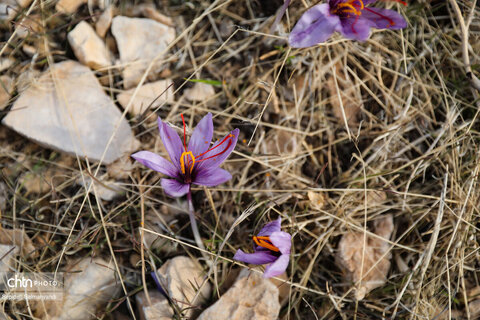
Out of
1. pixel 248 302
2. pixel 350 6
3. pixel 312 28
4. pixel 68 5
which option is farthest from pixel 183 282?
pixel 68 5

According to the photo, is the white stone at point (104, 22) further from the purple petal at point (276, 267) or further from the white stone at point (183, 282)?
the purple petal at point (276, 267)

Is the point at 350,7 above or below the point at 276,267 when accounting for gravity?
above

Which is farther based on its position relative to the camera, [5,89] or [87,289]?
[5,89]

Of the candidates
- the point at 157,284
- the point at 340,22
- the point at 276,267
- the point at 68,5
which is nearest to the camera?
the point at 276,267

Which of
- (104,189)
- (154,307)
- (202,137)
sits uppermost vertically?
(202,137)

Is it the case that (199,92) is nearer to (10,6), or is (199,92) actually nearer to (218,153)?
(218,153)

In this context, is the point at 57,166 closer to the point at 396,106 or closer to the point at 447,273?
the point at 396,106

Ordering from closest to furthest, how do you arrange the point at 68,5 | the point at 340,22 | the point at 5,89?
the point at 340,22, the point at 5,89, the point at 68,5

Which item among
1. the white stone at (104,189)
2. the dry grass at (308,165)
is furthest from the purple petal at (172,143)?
the white stone at (104,189)

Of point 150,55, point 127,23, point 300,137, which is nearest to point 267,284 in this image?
point 300,137
